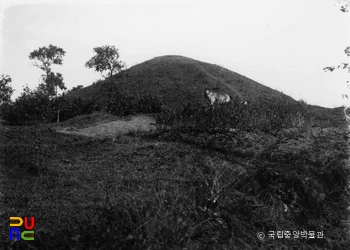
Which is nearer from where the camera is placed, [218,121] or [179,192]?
[179,192]

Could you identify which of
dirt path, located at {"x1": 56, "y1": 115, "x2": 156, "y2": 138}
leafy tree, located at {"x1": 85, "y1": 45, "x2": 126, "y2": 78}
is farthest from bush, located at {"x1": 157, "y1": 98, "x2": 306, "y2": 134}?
leafy tree, located at {"x1": 85, "y1": 45, "x2": 126, "y2": 78}

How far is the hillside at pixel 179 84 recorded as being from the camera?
26391mm

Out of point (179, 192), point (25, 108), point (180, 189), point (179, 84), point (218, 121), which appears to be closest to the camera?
point (179, 192)

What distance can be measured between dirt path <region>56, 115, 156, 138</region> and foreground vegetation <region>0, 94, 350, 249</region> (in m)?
1.71

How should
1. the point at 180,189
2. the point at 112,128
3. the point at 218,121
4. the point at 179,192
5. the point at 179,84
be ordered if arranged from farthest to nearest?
the point at 179,84
the point at 112,128
the point at 218,121
the point at 180,189
the point at 179,192

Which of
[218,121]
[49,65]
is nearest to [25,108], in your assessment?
[49,65]

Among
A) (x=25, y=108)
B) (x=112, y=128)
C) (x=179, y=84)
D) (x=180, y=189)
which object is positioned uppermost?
(x=179, y=84)

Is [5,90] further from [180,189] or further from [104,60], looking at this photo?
[180,189]

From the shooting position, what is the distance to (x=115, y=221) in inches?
142

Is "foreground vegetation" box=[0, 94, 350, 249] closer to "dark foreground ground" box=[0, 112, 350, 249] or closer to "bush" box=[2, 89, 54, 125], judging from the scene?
"dark foreground ground" box=[0, 112, 350, 249]

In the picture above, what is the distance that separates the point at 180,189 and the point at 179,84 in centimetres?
2369

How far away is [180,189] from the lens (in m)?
5.27

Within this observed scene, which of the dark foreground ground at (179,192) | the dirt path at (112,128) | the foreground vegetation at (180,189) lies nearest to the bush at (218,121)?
the foreground vegetation at (180,189)

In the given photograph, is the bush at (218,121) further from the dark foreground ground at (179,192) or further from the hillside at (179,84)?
the hillside at (179,84)
